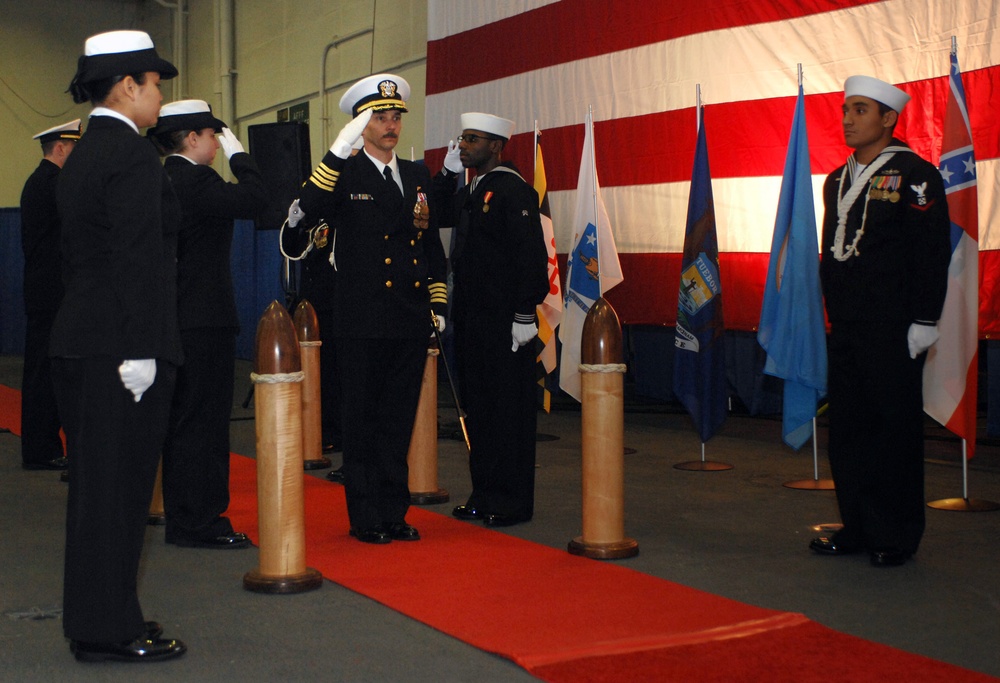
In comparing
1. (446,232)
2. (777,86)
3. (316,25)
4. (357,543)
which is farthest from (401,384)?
(316,25)

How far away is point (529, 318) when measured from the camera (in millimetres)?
3834

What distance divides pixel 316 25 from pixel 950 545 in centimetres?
972

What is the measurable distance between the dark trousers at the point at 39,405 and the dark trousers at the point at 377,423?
7.40ft

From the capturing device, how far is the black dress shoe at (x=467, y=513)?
3.98 m

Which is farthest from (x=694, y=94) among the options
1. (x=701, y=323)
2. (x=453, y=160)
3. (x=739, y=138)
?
(x=453, y=160)

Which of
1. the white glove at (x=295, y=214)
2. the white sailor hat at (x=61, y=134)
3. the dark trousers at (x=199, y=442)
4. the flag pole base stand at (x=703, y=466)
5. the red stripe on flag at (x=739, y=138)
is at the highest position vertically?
the red stripe on flag at (x=739, y=138)

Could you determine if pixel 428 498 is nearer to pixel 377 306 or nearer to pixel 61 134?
pixel 377 306

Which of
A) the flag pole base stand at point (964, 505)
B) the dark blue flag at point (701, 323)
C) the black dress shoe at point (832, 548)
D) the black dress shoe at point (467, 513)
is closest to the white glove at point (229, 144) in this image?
the black dress shoe at point (467, 513)

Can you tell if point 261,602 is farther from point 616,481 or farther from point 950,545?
point 950,545

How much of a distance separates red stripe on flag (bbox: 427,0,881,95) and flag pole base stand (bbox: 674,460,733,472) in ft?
7.78

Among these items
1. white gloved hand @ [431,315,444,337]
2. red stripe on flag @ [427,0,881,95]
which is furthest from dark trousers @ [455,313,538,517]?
red stripe on flag @ [427,0,881,95]

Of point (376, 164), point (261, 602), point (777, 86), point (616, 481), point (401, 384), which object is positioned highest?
point (777, 86)

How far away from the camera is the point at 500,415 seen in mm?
3896

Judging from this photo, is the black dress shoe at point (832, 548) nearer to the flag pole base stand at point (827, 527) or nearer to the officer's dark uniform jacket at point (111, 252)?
the flag pole base stand at point (827, 527)
